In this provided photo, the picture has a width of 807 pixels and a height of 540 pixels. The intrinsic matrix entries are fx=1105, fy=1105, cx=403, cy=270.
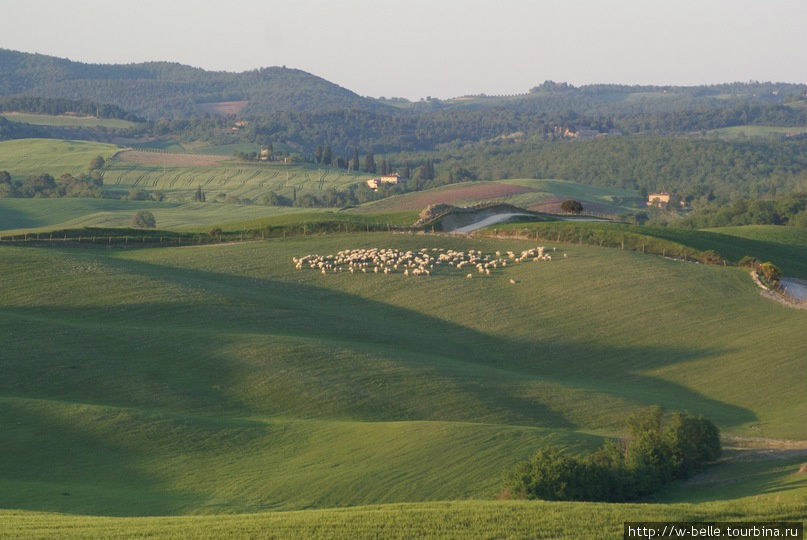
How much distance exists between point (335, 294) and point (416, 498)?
3422 cm

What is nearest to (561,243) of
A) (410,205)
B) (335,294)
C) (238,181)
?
(335,294)

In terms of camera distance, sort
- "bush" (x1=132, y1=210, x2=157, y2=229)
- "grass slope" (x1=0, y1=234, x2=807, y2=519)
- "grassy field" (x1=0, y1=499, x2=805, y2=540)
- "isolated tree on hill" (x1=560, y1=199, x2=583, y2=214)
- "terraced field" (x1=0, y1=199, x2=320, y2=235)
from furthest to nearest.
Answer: "terraced field" (x1=0, y1=199, x2=320, y2=235), "bush" (x1=132, y1=210, x2=157, y2=229), "isolated tree on hill" (x1=560, y1=199, x2=583, y2=214), "grass slope" (x1=0, y1=234, x2=807, y2=519), "grassy field" (x1=0, y1=499, x2=805, y2=540)

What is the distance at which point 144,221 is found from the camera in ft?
444

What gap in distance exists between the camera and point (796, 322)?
59562 millimetres

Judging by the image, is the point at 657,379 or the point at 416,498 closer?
the point at 416,498

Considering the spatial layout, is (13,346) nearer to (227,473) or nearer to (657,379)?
(227,473)

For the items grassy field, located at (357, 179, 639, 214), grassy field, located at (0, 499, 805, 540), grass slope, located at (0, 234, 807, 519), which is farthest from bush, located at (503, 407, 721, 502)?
grassy field, located at (357, 179, 639, 214)

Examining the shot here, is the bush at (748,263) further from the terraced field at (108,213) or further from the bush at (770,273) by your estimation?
the terraced field at (108,213)

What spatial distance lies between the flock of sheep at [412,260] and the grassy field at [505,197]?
63523mm

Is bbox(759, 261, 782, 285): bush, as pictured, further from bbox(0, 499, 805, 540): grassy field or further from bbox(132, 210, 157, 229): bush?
bbox(132, 210, 157, 229): bush

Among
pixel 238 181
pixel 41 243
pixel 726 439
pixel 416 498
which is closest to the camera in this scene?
pixel 416 498

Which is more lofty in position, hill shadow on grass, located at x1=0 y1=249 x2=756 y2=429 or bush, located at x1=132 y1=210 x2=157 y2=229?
hill shadow on grass, located at x1=0 y1=249 x2=756 y2=429

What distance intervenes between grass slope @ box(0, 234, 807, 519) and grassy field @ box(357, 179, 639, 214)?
68125 mm

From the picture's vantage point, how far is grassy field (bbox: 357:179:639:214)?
484 ft
